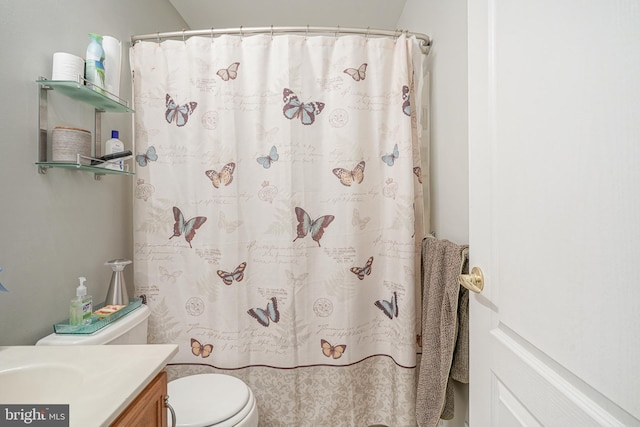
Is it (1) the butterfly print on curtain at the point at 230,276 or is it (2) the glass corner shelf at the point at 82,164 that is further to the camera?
(1) the butterfly print on curtain at the point at 230,276

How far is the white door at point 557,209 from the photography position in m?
0.43

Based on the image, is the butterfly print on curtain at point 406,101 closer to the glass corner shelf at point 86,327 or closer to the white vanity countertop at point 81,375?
the white vanity countertop at point 81,375

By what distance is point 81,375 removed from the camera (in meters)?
0.70

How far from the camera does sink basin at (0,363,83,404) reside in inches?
27.5

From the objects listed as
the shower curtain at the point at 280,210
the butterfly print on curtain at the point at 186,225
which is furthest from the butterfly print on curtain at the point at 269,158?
the butterfly print on curtain at the point at 186,225

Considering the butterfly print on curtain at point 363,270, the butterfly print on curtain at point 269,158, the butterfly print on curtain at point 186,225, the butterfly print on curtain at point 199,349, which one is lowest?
the butterfly print on curtain at point 199,349

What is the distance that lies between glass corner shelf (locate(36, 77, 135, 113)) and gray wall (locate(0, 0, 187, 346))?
41 millimetres

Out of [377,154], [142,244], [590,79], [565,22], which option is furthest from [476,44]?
[142,244]

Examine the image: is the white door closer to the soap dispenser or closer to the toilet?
the toilet

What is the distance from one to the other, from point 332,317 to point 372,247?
0.40 metres

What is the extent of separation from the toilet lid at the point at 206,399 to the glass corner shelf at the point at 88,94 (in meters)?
1.23

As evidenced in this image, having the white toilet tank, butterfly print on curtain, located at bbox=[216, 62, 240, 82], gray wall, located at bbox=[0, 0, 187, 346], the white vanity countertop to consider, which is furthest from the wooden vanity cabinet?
butterfly print on curtain, located at bbox=[216, 62, 240, 82]
